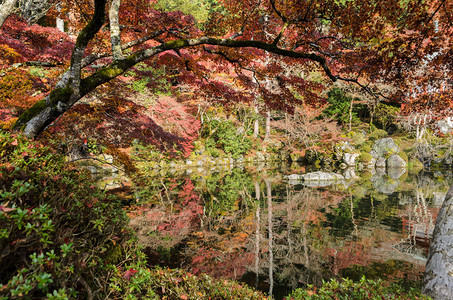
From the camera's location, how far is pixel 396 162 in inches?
704

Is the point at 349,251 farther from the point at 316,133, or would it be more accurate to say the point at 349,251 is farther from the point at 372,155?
the point at 372,155

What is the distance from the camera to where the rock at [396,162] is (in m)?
17.8

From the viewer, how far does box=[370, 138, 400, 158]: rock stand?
60.1 feet

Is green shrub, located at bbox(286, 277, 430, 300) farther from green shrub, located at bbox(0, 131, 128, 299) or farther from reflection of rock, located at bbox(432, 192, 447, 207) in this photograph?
reflection of rock, located at bbox(432, 192, 447, 207)

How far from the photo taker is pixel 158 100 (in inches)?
541

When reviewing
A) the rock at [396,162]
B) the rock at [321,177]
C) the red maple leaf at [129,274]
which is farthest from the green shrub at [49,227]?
the rock at [396,162]

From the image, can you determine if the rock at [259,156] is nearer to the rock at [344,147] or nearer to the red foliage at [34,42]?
the rock at [344,147]

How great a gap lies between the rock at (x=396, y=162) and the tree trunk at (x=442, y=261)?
18.2 m

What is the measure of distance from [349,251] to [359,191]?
6.02m

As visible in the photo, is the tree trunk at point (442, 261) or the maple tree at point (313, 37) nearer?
the tree trunk at point (442, 261)

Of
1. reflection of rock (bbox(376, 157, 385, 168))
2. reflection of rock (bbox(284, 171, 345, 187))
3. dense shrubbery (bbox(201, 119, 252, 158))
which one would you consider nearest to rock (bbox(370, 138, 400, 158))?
reflection of rock (bbox(376, 157, 385, 168))

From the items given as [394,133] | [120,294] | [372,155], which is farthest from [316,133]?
[120,294]

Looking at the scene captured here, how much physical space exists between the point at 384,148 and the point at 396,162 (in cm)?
129

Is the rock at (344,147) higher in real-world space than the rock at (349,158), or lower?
Answer: higher
